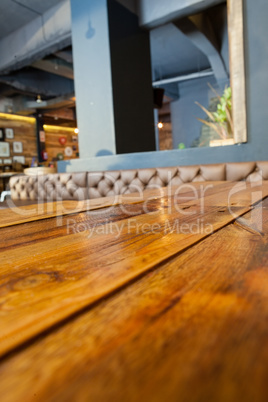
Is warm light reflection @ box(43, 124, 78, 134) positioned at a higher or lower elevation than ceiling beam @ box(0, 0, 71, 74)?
lower

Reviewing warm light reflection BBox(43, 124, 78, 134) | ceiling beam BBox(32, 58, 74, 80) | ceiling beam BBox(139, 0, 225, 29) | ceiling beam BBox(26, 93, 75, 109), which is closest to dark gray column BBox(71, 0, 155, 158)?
ceiling beam BBox(139, 0, 225, 29)

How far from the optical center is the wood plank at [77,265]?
0.29 meters

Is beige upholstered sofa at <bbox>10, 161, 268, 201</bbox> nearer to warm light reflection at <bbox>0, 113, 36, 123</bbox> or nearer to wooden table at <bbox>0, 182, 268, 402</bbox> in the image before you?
wooden table at <bbox>0, 182, 268, 402</bbox>

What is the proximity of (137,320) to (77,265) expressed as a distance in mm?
184

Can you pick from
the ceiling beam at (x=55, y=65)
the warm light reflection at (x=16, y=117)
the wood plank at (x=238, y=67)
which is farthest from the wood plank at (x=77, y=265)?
the warm light reflection at (x=16, y=117)

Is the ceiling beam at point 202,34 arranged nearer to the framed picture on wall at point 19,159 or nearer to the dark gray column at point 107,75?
the dark gray column at point 107,75

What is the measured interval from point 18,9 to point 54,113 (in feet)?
18.0

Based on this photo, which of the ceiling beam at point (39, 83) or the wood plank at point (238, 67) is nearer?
the wood plank at point (238, 67)

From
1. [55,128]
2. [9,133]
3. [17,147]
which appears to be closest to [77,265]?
[9,133]

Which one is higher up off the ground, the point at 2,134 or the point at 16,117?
the point at 16,117

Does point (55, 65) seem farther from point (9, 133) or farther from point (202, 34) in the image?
point (202, 34)

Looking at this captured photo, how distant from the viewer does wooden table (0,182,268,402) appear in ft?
0.65

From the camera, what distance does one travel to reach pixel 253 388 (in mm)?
191

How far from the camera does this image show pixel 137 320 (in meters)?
0.27
